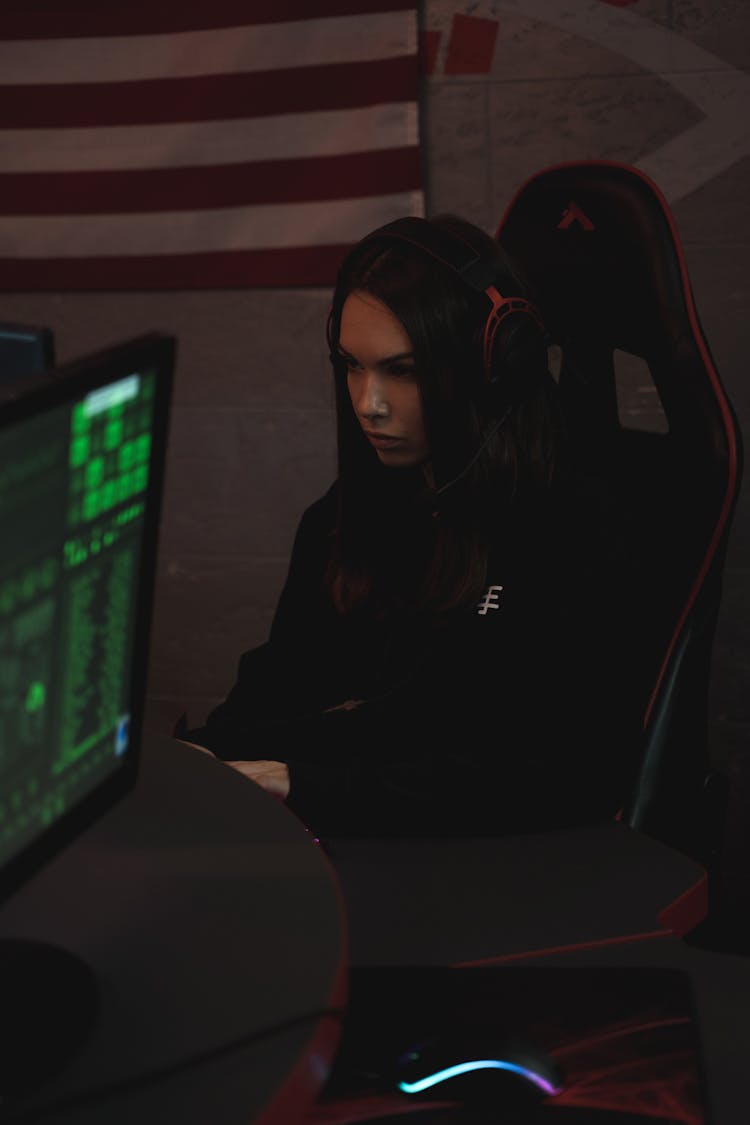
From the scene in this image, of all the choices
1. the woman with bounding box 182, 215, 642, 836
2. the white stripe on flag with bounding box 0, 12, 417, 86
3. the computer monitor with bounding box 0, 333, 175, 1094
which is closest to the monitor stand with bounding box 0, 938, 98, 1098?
A: the computer monitor with bounding box 0, 333, 175, 1094

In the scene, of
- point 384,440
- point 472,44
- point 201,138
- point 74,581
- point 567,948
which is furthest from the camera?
point 201,138

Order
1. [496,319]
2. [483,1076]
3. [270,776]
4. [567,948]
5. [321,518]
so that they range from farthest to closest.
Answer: [321,518] < [496,319] < [270,776] < [567,948] < [483,1076]

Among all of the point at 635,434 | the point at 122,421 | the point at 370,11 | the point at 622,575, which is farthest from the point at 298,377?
the point at 122,421

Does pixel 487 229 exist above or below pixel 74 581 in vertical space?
above

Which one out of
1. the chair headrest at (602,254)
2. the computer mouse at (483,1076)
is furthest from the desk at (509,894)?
the chair headrest at (602,254)

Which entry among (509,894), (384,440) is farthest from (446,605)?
(509,894)

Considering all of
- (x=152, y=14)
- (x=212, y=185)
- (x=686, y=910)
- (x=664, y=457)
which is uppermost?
(x=152, y=14)

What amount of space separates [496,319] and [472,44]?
110cm

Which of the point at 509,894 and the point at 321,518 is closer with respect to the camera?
the point at 509,894

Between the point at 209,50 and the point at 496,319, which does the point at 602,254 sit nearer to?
the point at 496,319

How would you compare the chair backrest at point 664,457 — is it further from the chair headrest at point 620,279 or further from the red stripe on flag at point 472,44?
the red stripe on flag at point 472,44

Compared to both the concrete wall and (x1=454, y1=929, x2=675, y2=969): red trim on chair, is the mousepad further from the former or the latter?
the concrete wall

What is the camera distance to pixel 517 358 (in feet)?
4.50

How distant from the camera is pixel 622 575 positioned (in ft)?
4.41
